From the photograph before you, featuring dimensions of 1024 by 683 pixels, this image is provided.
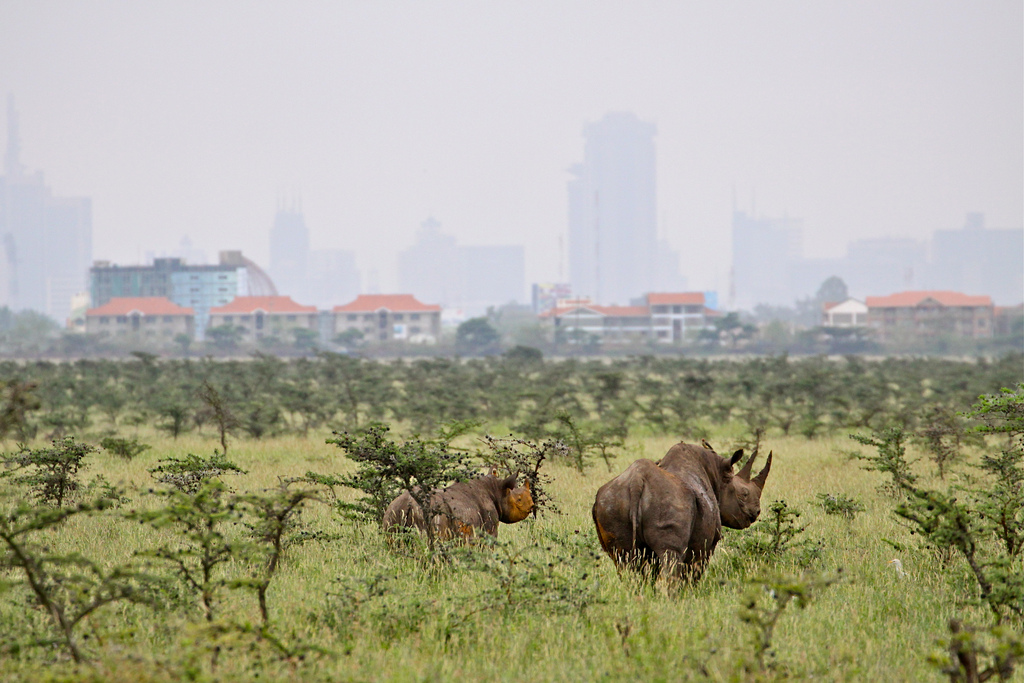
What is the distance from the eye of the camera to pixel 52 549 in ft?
30.3

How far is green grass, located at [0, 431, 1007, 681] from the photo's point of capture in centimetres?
536

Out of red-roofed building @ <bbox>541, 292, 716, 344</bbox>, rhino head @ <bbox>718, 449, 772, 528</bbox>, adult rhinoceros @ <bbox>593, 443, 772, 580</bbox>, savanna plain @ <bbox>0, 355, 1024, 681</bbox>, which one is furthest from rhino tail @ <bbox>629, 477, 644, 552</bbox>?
red-roofed building @ <bbox>541, 292, 716, 344</bbox>

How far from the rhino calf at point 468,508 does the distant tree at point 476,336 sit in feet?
301

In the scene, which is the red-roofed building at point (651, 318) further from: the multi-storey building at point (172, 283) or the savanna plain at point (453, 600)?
the savanna plain at point (453, 600)

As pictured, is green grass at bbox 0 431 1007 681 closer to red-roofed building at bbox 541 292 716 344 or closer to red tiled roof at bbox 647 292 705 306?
red-roofed building at bbox 541 292 716 344

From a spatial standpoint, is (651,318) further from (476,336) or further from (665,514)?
(665,514)

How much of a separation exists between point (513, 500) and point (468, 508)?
520 mm

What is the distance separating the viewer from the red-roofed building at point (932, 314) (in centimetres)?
11012

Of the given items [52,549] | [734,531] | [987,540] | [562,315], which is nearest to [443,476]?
[734,531]

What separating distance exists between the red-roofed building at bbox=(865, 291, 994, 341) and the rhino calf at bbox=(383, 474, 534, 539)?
10826 cm

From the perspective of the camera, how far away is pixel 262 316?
127000 mm

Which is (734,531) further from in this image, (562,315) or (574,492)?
(562,315)

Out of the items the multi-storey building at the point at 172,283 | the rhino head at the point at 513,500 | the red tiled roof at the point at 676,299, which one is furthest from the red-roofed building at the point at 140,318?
the rhino head at the point at 513,500

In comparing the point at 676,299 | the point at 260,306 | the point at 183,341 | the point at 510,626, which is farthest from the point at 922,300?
the point at 510,626
